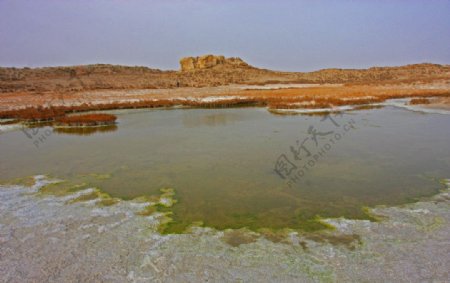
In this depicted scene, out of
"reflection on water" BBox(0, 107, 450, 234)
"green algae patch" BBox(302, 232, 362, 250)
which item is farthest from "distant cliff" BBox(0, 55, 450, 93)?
"green algae patch" BBox(302, 232, 362, 250)

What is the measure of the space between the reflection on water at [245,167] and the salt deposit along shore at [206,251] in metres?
0.52

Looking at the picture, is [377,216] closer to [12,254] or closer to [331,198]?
[331,198]

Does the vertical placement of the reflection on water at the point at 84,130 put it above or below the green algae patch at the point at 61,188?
above

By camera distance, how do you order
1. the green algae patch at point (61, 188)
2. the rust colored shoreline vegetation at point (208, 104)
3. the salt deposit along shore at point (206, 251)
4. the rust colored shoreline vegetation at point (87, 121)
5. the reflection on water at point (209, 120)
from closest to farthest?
the salt deposit along shore at point (206, 251)
the green algae patch at point (61, 188)
the reflection on water at point (209, 120)
the rust colored shoreline vegetation at point (87, 121)
the rust colored shoreline vegetation at point (208, 104)

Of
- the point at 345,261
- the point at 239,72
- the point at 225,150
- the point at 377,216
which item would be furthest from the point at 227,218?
the point at 239,72

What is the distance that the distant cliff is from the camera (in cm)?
5303

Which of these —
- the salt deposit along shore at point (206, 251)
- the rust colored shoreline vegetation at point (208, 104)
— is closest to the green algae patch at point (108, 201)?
the salt deposit along shore at point (206, 251)

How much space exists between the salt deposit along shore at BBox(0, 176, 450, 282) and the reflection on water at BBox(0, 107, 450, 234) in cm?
52

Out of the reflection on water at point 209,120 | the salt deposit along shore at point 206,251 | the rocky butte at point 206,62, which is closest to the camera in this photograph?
the salt deposit along shore at point 206,251

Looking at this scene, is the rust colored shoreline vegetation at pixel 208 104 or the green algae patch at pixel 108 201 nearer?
the green algae patch at pixel 108 201

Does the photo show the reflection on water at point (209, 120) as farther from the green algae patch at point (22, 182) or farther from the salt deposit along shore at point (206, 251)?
the salt deposit along shore at point (206, 251)

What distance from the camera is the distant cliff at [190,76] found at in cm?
5303

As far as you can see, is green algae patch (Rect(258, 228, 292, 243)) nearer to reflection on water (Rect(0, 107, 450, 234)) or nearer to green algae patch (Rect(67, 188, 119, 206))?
reflection on water (Rect(0, 107, 450, 234))

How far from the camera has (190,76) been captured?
238ft
